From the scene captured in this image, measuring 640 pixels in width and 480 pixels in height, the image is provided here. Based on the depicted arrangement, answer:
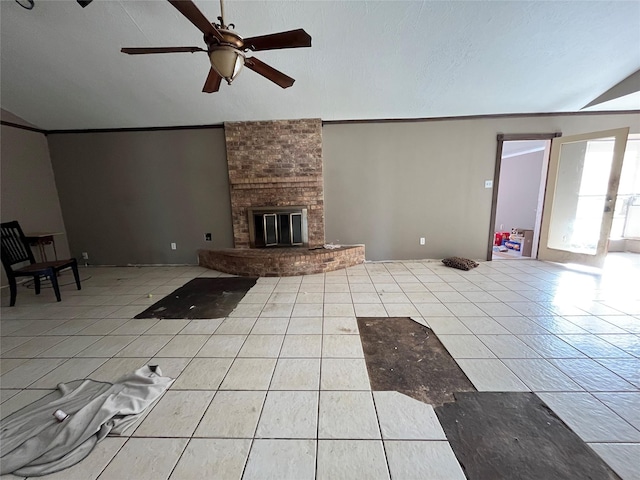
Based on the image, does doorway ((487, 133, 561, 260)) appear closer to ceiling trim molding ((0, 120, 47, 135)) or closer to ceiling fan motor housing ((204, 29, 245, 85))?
ceiling fan motor housing ((204, 29, 245, 85))

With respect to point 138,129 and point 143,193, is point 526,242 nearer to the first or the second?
point 143,193

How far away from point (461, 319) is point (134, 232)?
5.26 metres

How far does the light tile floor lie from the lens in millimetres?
1220

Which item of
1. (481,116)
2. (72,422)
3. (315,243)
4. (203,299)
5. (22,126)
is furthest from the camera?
(315,243)

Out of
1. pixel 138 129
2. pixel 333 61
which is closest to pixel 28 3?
pixel 138 129

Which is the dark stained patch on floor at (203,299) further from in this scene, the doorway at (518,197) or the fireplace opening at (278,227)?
the doorway at (518,197)

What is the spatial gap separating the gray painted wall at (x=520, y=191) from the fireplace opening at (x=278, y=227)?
5.57 m

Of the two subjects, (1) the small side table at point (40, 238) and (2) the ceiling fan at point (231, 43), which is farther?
(1) the small side table at point (40, 238)

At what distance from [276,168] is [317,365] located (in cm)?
330

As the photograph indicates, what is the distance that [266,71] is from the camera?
6.77ft

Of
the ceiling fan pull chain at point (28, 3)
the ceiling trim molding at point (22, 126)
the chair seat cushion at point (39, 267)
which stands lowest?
the chair seat cushion at point (39, 267)

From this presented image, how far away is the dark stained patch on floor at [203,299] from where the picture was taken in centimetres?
273

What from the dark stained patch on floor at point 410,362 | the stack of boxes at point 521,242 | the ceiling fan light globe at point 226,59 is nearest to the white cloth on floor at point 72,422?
the dark stained patch on floor at point 410,362

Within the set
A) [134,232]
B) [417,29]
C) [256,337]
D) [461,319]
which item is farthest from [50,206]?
[461,319]
